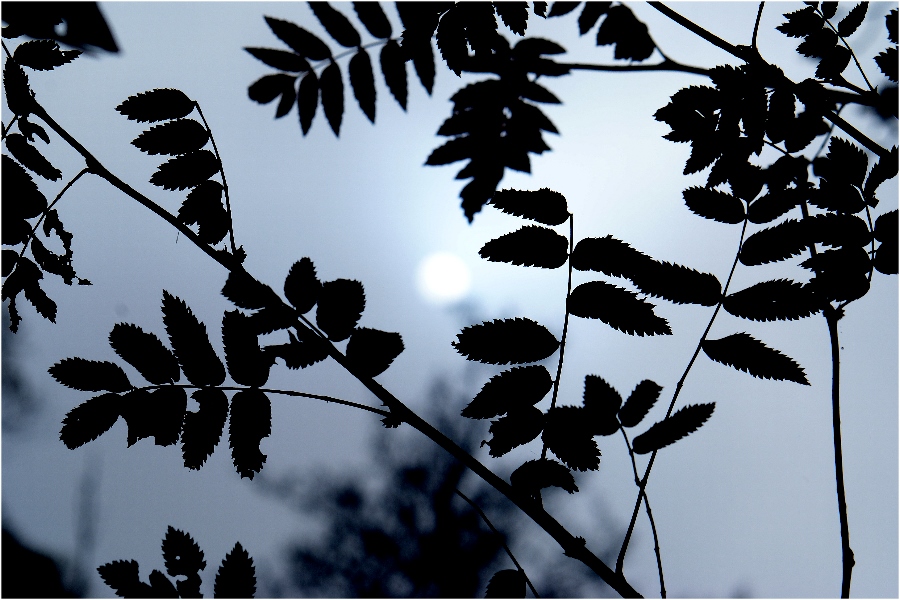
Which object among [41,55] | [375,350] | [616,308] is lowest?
[375,350]

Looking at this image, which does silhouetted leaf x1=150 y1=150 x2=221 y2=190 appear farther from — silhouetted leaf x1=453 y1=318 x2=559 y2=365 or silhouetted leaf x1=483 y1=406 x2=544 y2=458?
silhouetted leaf x1=483 y1=406 x2=544 y2=458

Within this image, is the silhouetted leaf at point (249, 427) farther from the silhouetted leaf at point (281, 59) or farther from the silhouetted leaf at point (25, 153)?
the silhouetted leaf at point (281, 59)

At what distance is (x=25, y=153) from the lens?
54.2 inches

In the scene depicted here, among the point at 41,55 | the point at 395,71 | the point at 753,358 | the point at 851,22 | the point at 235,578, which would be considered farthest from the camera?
the point at 395,71

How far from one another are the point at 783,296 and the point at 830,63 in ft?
2.66

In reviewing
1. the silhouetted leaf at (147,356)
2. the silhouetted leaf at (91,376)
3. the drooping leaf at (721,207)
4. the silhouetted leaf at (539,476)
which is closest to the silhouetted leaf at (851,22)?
the drooping leaf at (721,207)

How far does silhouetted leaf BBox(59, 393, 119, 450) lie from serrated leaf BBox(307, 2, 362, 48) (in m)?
1.28

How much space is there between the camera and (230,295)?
1.09 m

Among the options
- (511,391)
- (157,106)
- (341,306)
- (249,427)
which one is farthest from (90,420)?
(511,391)

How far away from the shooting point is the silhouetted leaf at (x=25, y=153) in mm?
1378

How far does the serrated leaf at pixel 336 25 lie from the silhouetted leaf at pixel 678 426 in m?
1.48

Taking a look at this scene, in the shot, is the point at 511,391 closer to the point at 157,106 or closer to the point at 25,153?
the point at 157,106

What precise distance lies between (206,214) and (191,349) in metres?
0.32

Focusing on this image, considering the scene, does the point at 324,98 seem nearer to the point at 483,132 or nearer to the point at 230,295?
the point at 483,132
